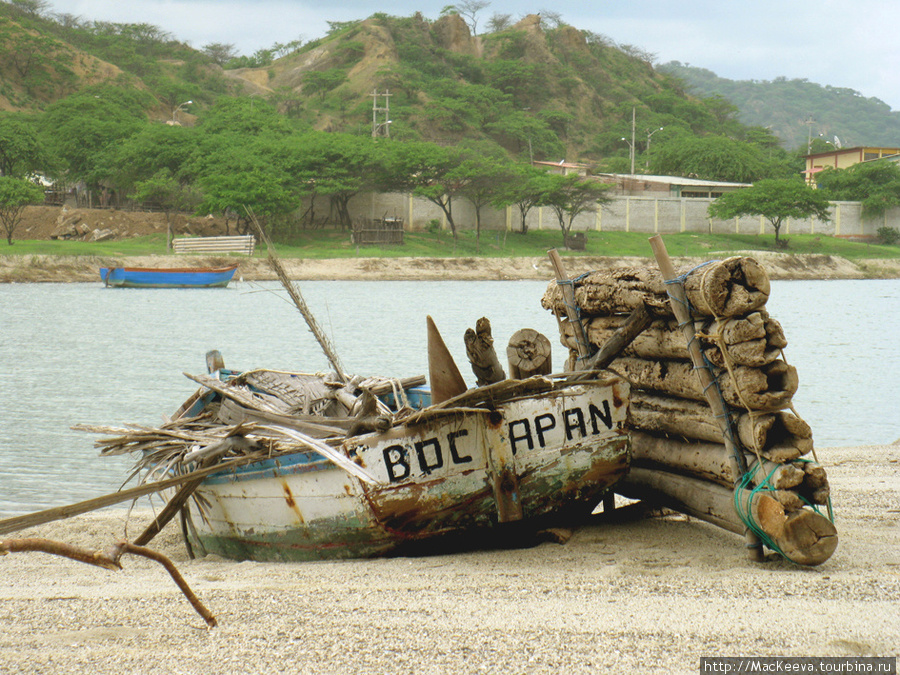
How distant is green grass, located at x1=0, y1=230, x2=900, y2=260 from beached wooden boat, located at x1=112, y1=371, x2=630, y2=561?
46.3 metres

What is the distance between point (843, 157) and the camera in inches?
3501

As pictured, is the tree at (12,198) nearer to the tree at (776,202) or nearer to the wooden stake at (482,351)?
the tree at (776,202)

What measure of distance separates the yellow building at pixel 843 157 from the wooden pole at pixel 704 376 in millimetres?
85741

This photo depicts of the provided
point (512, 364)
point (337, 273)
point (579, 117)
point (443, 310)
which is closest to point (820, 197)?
point (337, 273)

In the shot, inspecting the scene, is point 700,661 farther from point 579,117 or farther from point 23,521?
point 579,117

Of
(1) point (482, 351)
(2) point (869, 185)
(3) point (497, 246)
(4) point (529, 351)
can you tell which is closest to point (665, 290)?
(4) point (529, 351)

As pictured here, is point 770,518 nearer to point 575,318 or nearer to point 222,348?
point 575,318

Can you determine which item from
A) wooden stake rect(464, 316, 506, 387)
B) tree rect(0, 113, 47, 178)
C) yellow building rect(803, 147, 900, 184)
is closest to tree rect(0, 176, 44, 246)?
tree rect(0, 113, 47, 178)

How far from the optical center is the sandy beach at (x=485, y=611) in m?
4.02

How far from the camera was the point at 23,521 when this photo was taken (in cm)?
438

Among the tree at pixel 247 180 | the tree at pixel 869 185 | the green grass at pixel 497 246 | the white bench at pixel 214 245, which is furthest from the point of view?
the tree at pixel 869 185

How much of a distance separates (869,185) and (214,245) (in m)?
51.2

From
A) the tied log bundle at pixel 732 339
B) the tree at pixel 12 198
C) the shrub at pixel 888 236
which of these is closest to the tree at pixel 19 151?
the tree at pixel 12 198

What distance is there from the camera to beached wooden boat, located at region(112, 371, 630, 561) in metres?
5.52
